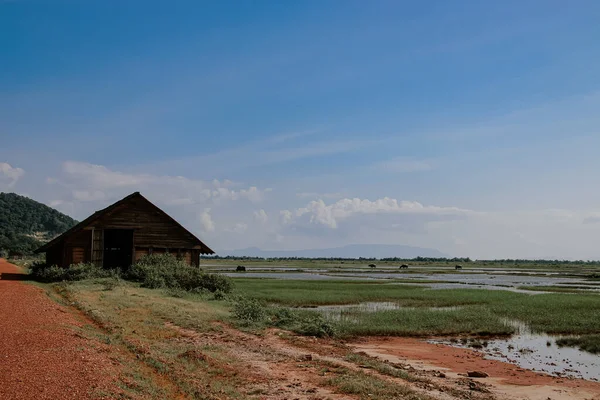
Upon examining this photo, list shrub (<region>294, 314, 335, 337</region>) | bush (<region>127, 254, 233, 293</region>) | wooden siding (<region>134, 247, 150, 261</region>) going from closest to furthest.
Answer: shrub (<region>294, 314, 335, 337</region>) → bush (<region>127, 254, 233, 293</region>) → wooden siding (<region>134, 247, 150, 261</region>)

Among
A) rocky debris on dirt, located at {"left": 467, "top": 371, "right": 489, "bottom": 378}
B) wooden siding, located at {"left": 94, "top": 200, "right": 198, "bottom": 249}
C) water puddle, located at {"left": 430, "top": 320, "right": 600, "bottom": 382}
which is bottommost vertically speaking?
water puddle, located at {"left": 430, "top": 320, "right": 600, "bottom": 382}

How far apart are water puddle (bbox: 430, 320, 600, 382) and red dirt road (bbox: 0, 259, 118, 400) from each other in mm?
14195

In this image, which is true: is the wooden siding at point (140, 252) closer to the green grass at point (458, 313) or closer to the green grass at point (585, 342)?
the green grass at point (458, 313)

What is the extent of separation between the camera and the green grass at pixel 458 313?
24781 millimetres

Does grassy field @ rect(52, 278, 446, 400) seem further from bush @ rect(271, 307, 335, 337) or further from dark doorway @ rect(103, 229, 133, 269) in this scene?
dark doorway @ rect(103, 229, 133, 269)

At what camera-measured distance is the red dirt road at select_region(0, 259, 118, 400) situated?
9.70 meters

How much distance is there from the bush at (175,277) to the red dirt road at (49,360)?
15738 millimetres

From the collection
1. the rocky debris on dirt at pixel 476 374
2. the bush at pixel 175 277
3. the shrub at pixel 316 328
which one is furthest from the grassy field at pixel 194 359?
the bush at pixel 175 277

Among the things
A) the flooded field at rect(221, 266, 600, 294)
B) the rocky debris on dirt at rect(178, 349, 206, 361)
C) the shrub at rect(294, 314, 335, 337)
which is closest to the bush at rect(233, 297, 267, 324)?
the shrub at rect(294, 314, 335, 337)

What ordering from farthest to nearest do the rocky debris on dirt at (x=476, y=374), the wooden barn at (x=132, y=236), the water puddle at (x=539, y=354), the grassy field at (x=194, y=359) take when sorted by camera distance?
the wooden barn at (x=132, y=236) < the water puddle at (x=539, y=354) < the rocky debris on dirt at (x=476, y=374) < the grassy field at (x=194, y=359)

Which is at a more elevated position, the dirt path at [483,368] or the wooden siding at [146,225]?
the wooden siding at [146,225]

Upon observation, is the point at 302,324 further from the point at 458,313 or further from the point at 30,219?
the point at 30,219

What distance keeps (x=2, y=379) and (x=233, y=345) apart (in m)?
8.09

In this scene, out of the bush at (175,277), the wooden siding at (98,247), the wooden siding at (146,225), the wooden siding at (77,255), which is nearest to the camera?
the bush at (175,277)
